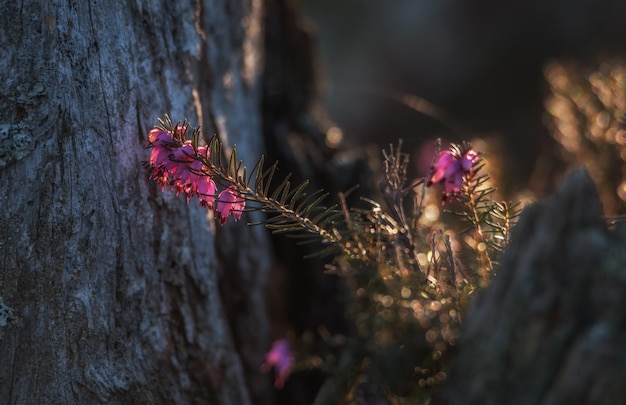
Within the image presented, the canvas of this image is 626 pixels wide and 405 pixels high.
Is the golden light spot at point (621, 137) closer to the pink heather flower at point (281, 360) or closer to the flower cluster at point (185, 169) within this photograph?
the pink heather flower at point (281, 360)

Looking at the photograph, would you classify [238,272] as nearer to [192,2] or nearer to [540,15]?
[192,2]

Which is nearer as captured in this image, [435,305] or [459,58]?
[435,305]

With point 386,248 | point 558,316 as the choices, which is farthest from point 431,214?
point 558,316

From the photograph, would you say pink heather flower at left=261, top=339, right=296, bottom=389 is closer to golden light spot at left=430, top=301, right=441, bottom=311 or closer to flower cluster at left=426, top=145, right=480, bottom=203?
golden light spot at left=430, top=301, right=441, bottom=311

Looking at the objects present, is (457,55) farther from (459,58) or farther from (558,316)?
(558,316)

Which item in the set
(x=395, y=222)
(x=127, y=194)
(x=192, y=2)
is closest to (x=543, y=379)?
(x=395, y=222)
